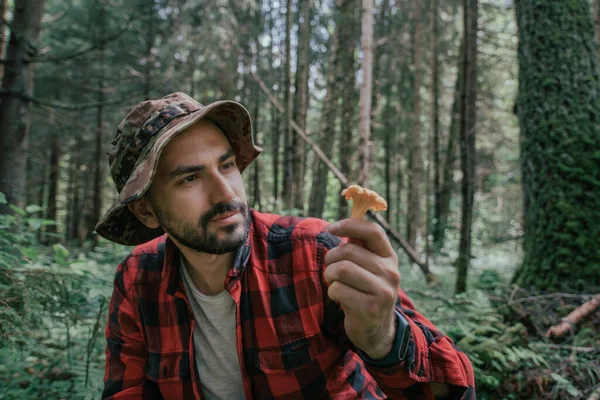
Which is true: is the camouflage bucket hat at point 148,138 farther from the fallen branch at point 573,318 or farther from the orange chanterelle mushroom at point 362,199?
the fallen branch at point 573,318

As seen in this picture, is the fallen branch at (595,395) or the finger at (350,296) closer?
the finger at (350,296)

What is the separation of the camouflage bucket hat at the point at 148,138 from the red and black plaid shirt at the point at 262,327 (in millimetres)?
355

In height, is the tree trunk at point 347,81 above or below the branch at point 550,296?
above

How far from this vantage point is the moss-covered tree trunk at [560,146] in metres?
3.54

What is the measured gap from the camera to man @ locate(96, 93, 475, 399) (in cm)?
173

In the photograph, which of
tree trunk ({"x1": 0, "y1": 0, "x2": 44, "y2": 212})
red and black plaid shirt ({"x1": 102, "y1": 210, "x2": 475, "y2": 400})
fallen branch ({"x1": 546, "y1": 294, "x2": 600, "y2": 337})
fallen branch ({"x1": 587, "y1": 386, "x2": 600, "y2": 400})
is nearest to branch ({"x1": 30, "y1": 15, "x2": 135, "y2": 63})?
tree trunk ({"x1": 0, "y1": 0, "x2": 44, "y2": 212})

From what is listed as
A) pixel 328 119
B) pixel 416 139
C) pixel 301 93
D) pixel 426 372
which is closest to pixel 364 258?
pixel 426 372

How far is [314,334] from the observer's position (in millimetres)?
1715

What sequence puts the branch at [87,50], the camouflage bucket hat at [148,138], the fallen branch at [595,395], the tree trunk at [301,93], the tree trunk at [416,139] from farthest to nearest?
the tree trunk at [416,139], the tree trunk at [301,93], the branch at [87,50], the fallen branch at [595,395], the camouflage bucket hat at [148,138]

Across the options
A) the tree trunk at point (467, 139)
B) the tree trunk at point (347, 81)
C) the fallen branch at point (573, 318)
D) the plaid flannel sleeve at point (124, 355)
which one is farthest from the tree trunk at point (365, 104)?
the plaid flannel sleeve at point (124, 355)

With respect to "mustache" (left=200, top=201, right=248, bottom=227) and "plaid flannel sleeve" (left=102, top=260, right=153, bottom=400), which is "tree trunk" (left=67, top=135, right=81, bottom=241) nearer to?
"plaid flannel sleeve" (left=102, top=260, right=153, bottom=400)

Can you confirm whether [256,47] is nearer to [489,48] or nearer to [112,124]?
[112,124]

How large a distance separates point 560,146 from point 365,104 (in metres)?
2.92

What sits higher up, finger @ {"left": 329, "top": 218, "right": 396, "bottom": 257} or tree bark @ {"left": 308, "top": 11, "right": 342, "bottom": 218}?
tree bark @ {"left": 308, "top": 11, "right": 342, "bottom": 218}
